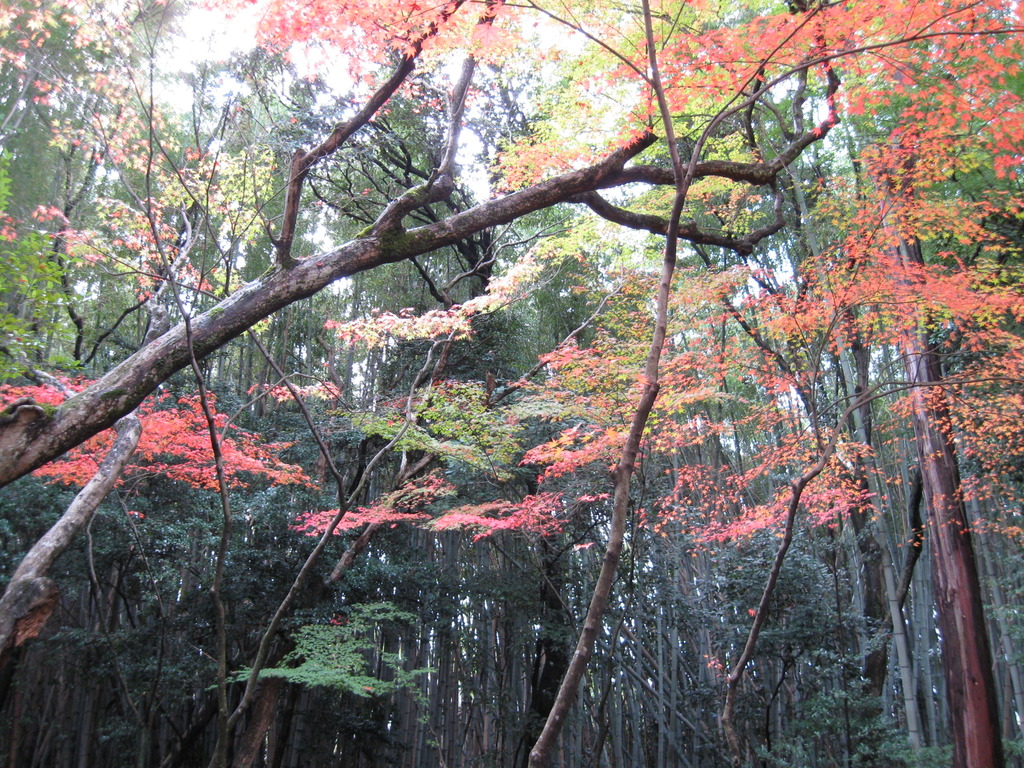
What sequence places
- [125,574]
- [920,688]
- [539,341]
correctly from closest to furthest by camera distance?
[125,574] < [920,688] < [539,341]

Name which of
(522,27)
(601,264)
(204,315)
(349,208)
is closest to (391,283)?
(349,208)

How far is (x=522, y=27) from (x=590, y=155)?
1028 mm

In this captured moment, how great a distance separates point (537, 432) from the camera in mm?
7180

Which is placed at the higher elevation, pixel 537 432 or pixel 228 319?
pixel 537 432

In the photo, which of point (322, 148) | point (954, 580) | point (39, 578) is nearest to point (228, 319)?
point (322, 148)

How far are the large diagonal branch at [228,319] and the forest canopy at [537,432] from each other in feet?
0.14

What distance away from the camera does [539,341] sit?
9734mm

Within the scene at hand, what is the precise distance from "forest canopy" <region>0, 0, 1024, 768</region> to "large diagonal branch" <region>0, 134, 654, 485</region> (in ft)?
0.14

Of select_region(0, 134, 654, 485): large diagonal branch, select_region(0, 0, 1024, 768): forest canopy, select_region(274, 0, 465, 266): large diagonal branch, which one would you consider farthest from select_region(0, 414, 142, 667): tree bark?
select_region(274, 0, 465, 266): large diagonal branch

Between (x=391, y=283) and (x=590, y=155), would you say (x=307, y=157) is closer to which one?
(x=590, y=155)

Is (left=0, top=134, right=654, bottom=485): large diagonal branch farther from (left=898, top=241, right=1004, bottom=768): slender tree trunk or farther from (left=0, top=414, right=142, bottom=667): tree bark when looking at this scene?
(left=898, top=241, right=1004, bottom=768): slender tree trunk

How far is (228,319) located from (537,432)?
4.79 meters

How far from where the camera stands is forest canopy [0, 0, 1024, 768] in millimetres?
3975

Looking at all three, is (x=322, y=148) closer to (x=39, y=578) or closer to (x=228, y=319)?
(x=228, y=319)
